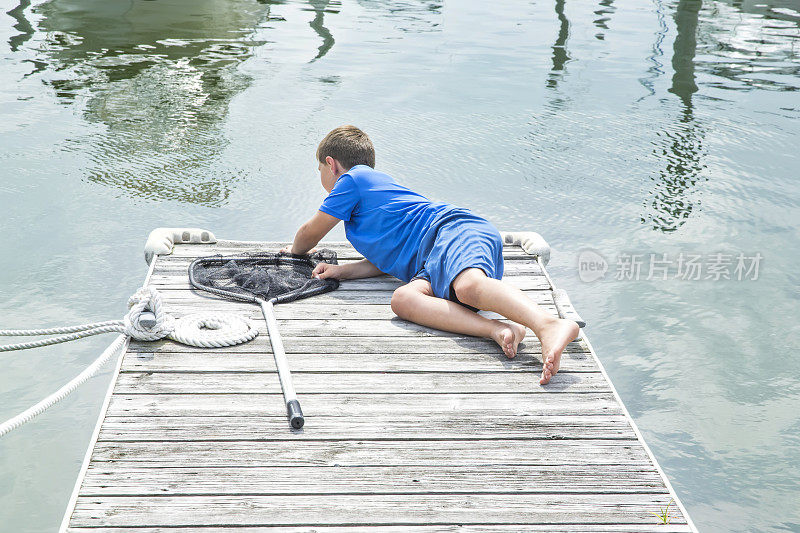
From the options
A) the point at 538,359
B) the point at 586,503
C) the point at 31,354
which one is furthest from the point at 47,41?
the point at 586,503

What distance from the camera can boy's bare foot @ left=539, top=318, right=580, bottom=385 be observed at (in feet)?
10.5

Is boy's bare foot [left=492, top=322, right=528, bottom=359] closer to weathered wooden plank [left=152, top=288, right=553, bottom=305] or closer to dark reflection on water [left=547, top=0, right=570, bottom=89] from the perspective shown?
weathered wooden plank [left=152, top=288, right=553, bottom=305]

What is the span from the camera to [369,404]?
309 cm

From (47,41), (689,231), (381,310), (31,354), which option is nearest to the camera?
(381,310)

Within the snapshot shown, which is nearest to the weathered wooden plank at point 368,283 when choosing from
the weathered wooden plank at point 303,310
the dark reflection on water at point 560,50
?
the weathered wooden plank at point 303,310

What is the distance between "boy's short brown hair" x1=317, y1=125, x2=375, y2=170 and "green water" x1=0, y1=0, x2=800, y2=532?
2.16 meters

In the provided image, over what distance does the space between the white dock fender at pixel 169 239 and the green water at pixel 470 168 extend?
3.18ft

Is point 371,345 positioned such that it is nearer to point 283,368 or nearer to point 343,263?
point 283,368

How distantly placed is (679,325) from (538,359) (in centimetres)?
286

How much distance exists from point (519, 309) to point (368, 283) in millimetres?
1195

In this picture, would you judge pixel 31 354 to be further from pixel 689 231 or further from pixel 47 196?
pixel 689 231

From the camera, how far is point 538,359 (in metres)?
3.51

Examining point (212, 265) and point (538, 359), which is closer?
point (538, 359)

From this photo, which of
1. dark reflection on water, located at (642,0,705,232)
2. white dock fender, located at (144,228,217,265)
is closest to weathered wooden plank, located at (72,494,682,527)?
white dock fender, located at (144,228,217,265)
